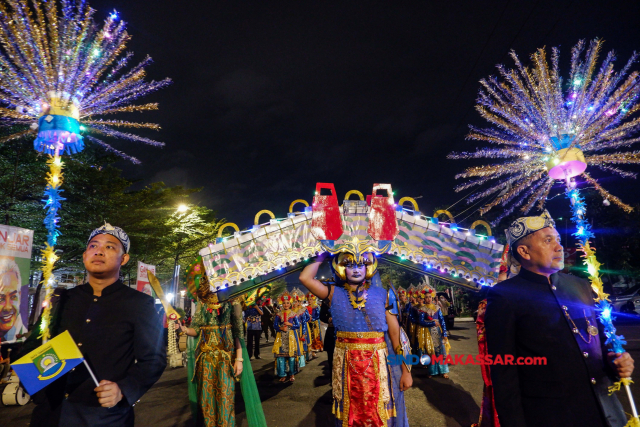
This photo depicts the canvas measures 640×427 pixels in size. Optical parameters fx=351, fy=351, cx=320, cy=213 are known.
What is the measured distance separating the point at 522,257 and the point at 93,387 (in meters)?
3.14

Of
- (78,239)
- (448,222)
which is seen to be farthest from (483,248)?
(78,239)

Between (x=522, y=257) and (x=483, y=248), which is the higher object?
(x=483, y=248)

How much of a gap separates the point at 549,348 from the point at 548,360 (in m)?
0.07

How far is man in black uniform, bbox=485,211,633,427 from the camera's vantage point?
213cm

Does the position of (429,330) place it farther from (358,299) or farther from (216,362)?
(358,299)

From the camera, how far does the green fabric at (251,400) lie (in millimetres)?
4565

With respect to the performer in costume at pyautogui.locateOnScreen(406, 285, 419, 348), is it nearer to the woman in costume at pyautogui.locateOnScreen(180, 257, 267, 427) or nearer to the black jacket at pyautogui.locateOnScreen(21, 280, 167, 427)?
the woman in costume at pyautogui.locateOnScreen(180, 257, 267, 427)

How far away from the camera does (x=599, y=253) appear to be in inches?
985

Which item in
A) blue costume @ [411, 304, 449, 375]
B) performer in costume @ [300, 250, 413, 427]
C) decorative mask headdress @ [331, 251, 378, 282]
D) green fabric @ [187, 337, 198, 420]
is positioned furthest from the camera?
blue costume @ [411, 304, 449, 375]

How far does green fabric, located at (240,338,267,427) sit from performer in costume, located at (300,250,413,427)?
1.44 meters

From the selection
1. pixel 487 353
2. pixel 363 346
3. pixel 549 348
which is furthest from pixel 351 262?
pixel 549 348

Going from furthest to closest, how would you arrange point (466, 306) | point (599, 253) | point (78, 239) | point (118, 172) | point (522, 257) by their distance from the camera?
point (466, 306) < point (599, 253) < point (118, 172) < point (78, 239) < point (522, 257)

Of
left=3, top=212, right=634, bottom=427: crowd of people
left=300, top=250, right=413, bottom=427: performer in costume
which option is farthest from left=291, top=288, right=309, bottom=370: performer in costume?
left=3, top=212, right=634, bottom=427: crowd of people

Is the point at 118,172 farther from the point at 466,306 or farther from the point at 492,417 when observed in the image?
the point at 466,306
